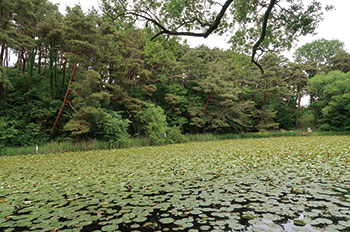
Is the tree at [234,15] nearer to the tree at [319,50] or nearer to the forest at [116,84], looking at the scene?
the forest at [116,84]

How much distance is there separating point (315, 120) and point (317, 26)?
21.9 m

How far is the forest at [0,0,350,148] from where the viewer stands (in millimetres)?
10057

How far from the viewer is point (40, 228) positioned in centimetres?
223

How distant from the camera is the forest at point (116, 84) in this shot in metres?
10.1

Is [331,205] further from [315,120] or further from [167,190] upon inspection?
[315,120]

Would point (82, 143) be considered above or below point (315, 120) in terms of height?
below

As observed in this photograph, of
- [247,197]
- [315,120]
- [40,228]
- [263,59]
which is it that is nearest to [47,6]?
[40,228]

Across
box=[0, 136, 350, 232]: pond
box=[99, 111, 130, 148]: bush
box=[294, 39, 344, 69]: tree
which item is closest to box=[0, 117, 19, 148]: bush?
box=[99, 111, 130, 148]: bush

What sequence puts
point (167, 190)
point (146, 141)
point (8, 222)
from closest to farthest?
1. point (8, 222)
2. point (167, 190)
3. point (146, 141)

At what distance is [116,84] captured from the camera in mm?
14148

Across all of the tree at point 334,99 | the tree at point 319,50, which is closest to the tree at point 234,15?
the tree at point 334,99

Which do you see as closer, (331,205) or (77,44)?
(331,205)

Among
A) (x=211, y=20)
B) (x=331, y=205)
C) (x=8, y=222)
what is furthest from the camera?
(x=211, y=20)

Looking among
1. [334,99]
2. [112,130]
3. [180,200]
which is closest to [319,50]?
[334,99]
